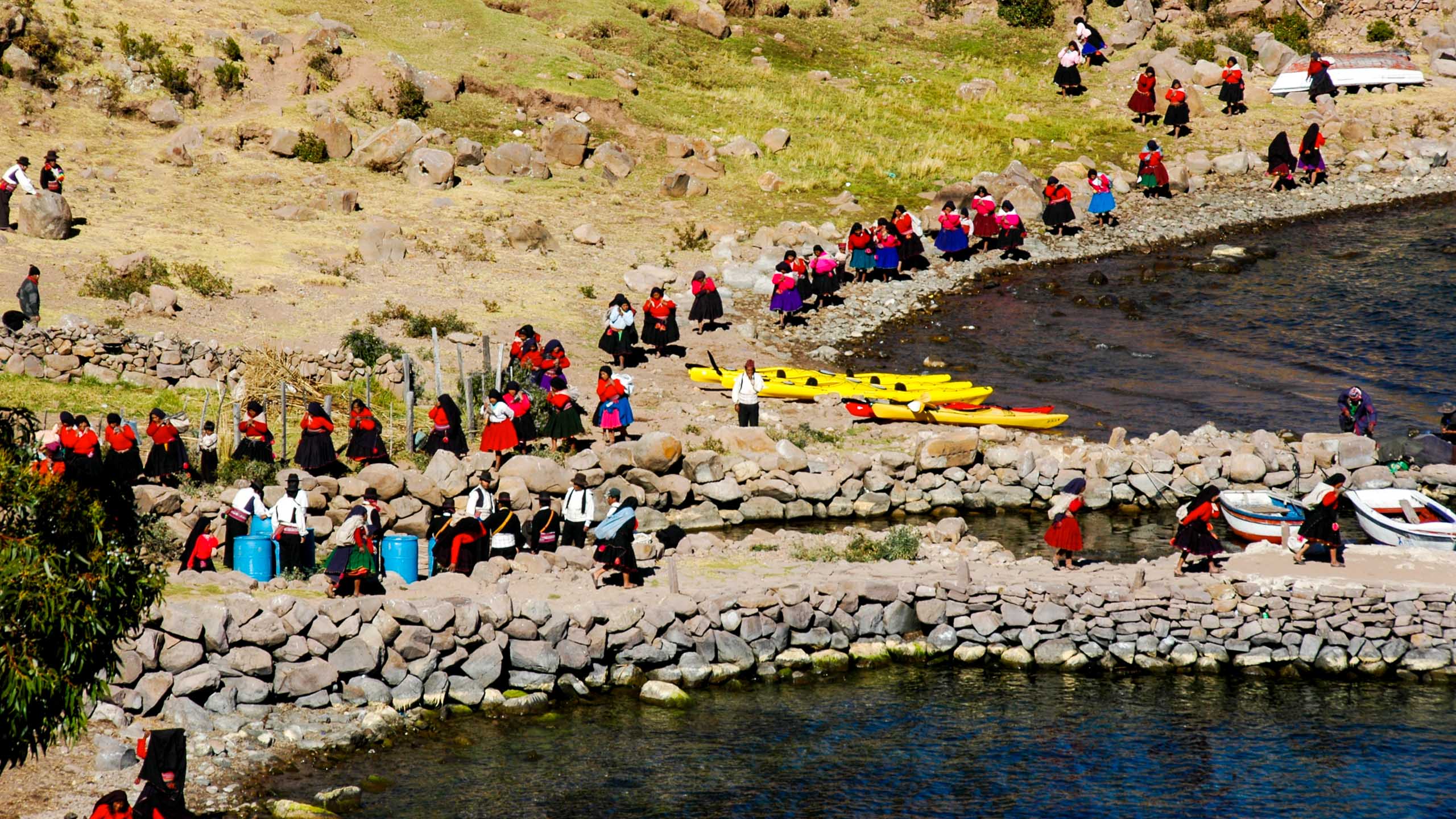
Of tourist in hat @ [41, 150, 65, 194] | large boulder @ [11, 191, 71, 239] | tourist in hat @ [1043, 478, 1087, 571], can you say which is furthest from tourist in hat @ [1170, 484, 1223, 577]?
tourist in hat @ [41, 150, 65, 194]

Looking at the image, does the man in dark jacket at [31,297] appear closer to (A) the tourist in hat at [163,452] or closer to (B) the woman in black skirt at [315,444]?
(A) the tourist in hat at [163,452]

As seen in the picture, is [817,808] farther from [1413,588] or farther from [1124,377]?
→ [1124,377]

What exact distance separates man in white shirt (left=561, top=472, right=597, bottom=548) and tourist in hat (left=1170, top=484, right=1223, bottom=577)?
8.67 m

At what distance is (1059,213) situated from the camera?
42.1 m

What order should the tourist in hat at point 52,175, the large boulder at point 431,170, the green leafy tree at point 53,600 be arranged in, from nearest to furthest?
the green leafy tree at point 53,600 < the tourist in hat at point 52,175 < the large boulder at point 431,170

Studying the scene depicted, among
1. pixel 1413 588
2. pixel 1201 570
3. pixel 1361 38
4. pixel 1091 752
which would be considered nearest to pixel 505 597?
pixel 1091 752

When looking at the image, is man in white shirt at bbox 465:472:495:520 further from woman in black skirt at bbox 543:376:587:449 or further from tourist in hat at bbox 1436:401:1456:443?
tourist in hat at bbox 1436:401:1456:443

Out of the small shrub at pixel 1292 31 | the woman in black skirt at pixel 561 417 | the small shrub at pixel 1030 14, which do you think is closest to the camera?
the woman in black skirt at pixel 561 417

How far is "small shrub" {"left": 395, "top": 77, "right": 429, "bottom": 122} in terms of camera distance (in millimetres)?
44875

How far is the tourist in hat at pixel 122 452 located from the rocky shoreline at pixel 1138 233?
15.4m

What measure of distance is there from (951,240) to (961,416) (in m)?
11.6

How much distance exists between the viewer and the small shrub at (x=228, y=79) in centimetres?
4388

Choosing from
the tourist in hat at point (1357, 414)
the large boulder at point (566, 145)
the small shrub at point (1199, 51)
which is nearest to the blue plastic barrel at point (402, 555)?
the tourist in hat at point (1357, 414)

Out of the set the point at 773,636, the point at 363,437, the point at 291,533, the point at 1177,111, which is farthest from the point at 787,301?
the point at 1177,111
